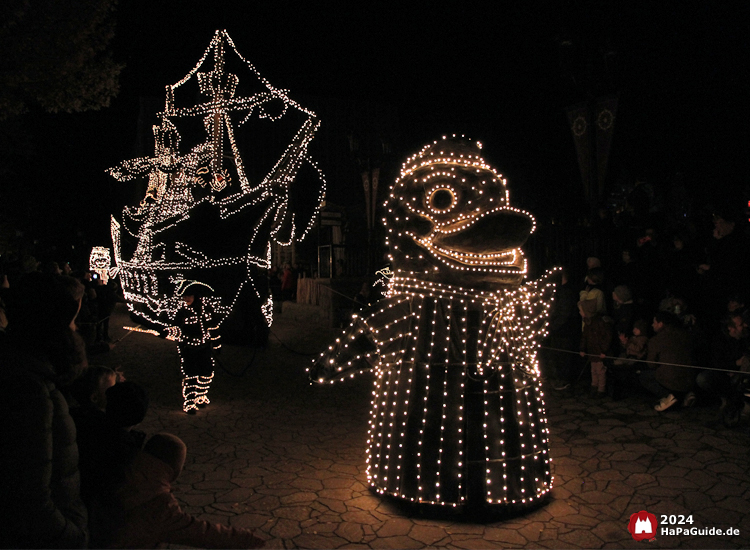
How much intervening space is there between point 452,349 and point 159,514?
7.45 ft

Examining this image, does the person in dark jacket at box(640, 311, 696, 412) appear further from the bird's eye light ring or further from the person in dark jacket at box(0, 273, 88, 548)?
the person in dark jacket at box(0, 273, 88, 548)

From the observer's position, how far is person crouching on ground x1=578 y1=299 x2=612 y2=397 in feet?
27.4

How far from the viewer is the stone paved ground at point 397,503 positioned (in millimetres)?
4129

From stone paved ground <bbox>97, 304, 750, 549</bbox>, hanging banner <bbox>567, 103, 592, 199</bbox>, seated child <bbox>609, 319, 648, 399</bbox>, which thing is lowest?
stone paved ground <bbox>97, 304, 750, 549</bbox>

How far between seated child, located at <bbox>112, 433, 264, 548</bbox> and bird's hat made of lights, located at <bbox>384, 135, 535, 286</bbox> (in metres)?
2.12

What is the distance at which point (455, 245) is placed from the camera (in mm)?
4156

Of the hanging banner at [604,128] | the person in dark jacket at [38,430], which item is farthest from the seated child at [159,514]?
the hanging banner at [604,128]

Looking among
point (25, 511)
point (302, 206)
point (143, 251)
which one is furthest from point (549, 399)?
point (302, 206)

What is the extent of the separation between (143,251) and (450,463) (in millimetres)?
5117

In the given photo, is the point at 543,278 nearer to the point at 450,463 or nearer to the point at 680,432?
the point at 450,463

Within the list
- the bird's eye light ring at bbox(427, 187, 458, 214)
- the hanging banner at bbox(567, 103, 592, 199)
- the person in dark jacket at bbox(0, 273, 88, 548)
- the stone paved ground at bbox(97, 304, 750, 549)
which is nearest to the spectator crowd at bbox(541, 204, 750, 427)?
the stone paved ground at bbox(97, 304, 750, 549)

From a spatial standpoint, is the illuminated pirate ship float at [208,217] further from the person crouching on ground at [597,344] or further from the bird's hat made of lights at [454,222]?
the person crouching on ground at [597,344]

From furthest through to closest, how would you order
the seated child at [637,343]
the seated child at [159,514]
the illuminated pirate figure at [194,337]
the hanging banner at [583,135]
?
1. the hanging banner at [583,135]
2. the seated child at [637,343]
3. the illuminated pirate figure at [194,337]
4. the seated child at [159,514]

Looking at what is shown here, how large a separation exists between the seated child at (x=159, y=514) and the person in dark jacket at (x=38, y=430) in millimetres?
322
